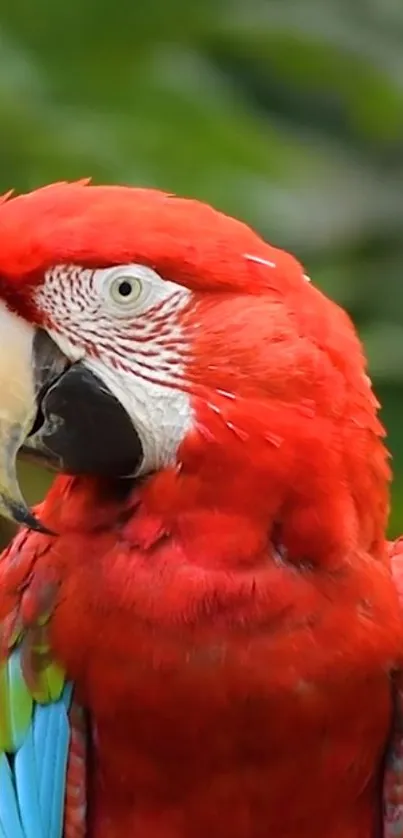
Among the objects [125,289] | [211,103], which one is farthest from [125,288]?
[211,103]

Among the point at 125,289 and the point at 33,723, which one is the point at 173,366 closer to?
the point at 125,289

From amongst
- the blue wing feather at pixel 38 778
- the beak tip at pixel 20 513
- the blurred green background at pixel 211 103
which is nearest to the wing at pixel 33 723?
the blue wing feather at pixel 38 778

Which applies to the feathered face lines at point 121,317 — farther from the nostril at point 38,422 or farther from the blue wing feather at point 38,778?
the blue wing feather at point 38,778

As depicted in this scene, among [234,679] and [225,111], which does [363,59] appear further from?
[234,679]

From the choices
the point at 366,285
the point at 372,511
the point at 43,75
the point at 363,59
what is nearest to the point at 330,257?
the point at 366,285

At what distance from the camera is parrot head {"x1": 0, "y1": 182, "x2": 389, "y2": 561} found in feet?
3.38

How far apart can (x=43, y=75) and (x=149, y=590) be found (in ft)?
2.28

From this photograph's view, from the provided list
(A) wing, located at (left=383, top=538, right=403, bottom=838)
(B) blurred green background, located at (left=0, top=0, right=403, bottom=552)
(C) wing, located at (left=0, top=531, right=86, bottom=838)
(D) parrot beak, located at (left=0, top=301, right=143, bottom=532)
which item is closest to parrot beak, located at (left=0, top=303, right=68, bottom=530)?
(D) parrot beak, located at (left=0, top=301, right=143, bottom=532)

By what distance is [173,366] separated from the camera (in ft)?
3.51

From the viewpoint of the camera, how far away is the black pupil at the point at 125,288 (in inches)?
40.8

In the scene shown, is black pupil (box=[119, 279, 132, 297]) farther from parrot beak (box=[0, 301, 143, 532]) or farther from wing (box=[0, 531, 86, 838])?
wing (box=[0, 531, 86, 838])

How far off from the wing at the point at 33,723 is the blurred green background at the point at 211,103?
370 millimetres

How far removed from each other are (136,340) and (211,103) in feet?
1.77

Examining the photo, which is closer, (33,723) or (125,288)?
(125,288)
